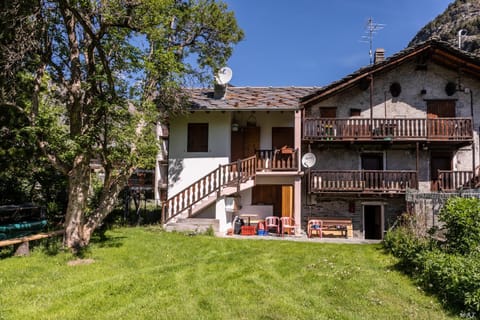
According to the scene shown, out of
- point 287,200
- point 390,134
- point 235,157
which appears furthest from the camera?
point 235,157

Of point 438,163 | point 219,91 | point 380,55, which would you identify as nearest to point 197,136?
point 219,91

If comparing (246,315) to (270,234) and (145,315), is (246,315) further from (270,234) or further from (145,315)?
(270,234)

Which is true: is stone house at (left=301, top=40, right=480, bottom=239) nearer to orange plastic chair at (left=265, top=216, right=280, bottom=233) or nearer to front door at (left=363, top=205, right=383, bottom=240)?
front door at (left=363, top=205, right=383, bottom=240)

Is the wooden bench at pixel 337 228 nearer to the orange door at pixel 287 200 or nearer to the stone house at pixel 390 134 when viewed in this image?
the stone house at pixel 390 134

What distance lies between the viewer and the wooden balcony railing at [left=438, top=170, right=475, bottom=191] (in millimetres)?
14031

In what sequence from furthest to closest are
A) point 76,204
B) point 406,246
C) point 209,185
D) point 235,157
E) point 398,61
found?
point 235,157, point 398,61, point 209,185, point 76,204, point 406,246

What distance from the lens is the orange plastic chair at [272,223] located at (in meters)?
→ 13.9

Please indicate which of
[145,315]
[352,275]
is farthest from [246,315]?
[352,275]

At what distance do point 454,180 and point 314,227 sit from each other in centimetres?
651

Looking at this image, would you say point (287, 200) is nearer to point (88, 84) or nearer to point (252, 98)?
point (252, 98)

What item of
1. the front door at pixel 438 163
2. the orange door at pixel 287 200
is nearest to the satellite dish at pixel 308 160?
the orange door at pixel 287 200

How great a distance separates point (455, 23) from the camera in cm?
6088

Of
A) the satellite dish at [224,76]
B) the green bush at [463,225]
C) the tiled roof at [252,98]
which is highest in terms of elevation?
the satellite dish at [224,76]

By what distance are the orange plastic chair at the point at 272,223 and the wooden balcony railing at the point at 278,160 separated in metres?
2.15
